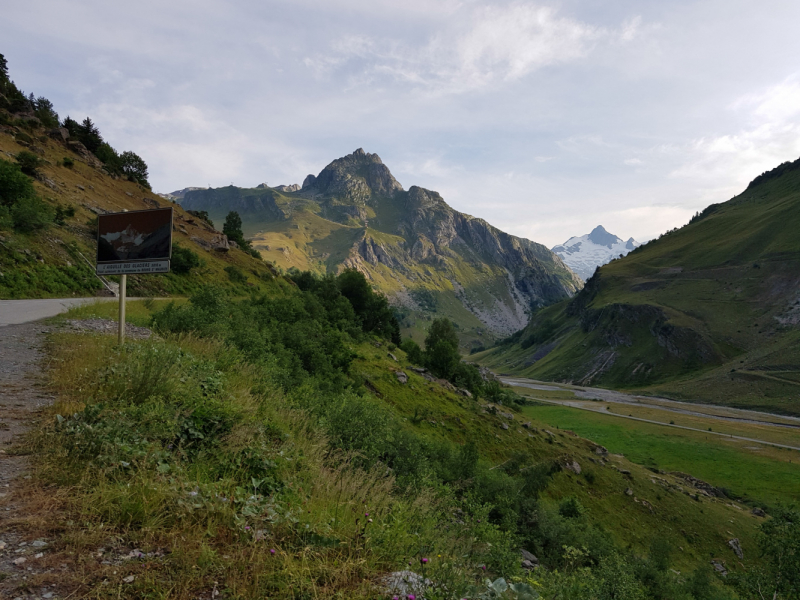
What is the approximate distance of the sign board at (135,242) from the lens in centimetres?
1164

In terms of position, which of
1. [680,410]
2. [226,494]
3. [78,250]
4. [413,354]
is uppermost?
[78,250]

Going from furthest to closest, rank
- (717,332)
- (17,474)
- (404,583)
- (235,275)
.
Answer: (717,332) < (235,275) < (17,474) < (404,583)

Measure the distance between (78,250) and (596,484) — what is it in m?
57.6

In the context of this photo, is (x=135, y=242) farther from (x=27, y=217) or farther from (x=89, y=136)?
(x=89, y=136)

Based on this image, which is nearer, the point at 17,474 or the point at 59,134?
the point at 17,474

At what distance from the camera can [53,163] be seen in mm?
58500

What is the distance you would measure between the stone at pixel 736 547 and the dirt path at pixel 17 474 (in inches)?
2196

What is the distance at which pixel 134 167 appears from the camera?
89.4 metres

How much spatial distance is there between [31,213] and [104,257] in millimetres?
27537

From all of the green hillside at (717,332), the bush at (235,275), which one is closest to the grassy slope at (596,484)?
the bush at (235,275)

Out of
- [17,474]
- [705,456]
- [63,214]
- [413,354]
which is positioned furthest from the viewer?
[413,354]

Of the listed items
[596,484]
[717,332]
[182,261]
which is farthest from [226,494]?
[717,332]

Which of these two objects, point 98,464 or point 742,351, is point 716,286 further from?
point 98,464

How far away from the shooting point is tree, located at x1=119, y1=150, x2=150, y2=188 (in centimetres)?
8625
